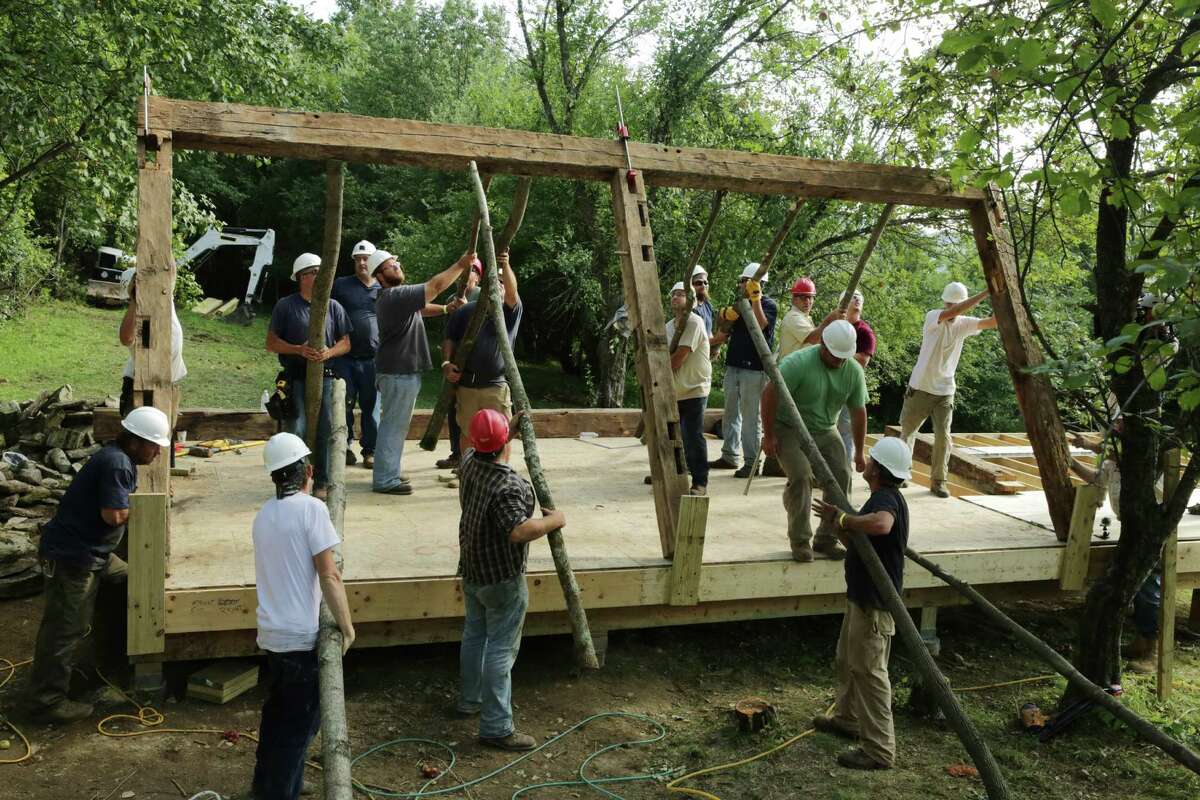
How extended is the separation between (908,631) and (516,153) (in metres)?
3.61

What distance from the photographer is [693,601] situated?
5.97 metres

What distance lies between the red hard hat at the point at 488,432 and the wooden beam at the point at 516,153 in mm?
2057

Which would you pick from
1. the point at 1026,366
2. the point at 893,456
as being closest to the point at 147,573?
the point at 893,456

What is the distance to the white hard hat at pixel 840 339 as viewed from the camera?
5.90 m

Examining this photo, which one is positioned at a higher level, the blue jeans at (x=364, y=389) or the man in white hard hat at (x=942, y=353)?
the man in white hard hat at (x=942, y=353)

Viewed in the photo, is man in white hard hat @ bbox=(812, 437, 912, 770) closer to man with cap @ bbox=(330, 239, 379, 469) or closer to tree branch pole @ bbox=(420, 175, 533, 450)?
tree branch pole @ bbox=(420, 175, 533, 450)

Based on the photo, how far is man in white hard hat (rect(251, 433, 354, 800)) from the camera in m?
3.90

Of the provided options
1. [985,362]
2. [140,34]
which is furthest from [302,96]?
[985,362]

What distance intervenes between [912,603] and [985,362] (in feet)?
44.8

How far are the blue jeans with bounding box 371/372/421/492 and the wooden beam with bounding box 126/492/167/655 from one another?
2.27 m

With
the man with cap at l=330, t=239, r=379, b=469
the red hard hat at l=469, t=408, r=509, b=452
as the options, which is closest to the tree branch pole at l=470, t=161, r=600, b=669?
the red hard hat at l=469, t=408, r=509, b=452

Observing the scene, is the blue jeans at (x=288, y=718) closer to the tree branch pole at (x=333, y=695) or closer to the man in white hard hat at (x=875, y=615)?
the tree branch pole at (x=333, y=695)

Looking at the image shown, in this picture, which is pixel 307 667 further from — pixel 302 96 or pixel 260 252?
pixel 260 252

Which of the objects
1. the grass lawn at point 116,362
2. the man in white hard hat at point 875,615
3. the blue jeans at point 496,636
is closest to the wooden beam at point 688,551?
the man in white hard hat at point 875,615
